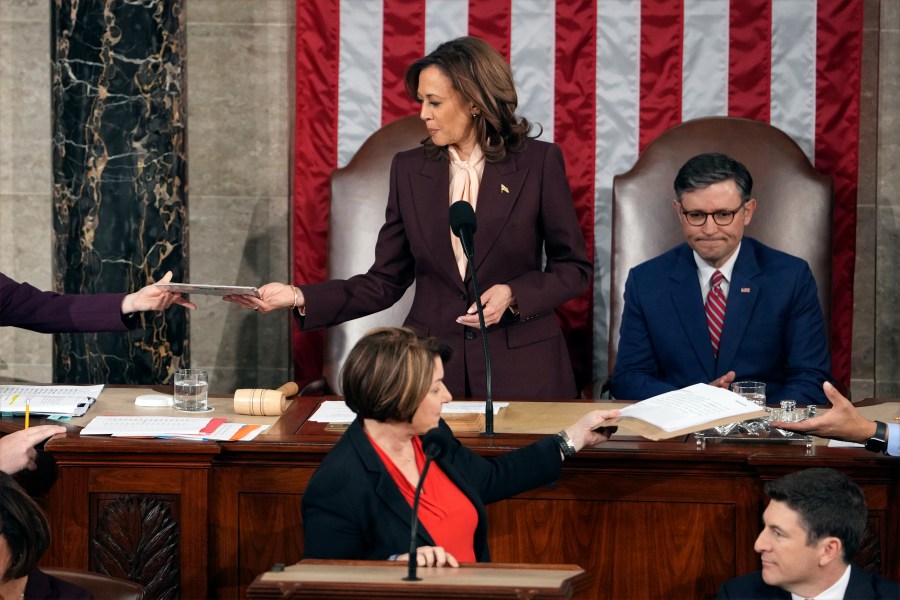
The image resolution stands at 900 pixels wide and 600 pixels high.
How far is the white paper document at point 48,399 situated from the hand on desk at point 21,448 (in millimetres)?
316

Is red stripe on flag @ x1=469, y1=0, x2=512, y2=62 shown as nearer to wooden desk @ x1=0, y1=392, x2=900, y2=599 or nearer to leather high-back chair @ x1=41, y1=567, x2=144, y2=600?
wooden desk @ x1=0, y1=392, x2=900, y2=599

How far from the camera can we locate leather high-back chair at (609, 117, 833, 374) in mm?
5270

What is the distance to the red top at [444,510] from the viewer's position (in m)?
2.97

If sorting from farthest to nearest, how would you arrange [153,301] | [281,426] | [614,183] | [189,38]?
[189,38] < [614,183] < [153,301] < [281,426]

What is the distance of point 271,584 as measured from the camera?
2.34m

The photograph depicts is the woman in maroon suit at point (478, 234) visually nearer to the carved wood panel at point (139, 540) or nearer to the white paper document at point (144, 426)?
the white paper document at point (144, 426)

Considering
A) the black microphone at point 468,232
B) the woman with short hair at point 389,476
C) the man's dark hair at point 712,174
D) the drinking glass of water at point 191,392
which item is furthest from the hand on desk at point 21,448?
the man's dark hair at point 712,174

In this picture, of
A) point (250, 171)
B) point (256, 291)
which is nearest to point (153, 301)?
point (256, 291)

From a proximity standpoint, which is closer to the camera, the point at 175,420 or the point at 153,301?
the point at 175,420

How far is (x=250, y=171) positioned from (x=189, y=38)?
634 millimetres

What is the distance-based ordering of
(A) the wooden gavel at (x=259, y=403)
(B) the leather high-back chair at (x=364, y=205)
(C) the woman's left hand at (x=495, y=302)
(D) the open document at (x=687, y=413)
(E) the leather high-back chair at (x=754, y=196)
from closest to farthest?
(D) the open document at (x=687, y=413) → (A) the wooden gavel at (x=259, y=403) → (C) the woman's left hand at (x=495, y=302) → (E) the leather high-back chair at (x=754, y=196) → (B) the leather high-back chair at (x=364, y=205)

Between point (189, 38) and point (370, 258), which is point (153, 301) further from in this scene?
point (189, 38)

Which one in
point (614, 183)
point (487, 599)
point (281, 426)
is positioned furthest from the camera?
point (614, 183)

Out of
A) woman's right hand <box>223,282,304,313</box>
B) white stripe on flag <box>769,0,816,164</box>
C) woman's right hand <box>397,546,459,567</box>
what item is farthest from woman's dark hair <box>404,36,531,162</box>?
woman's right hand <box>397,546,459,567</box>
